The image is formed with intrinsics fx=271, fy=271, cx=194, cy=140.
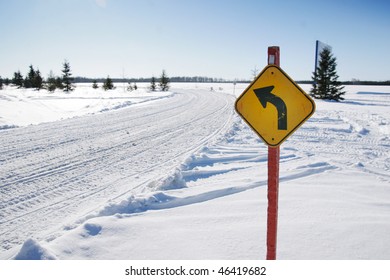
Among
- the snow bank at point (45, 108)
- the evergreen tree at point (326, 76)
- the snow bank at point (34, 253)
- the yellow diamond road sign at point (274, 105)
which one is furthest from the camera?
the evergreen tree at point (326, 76)

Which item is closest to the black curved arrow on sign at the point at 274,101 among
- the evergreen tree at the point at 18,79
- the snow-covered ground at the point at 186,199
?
the snow-covered ground at the point at 186,199

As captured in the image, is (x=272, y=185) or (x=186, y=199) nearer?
(x=272, y=185)

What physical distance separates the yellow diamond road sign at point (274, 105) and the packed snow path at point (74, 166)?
2751 millimetres

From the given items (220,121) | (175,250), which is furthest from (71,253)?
(220,121)

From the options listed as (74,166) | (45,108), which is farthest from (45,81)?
(74,166)

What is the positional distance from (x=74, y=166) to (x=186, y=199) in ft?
9.42

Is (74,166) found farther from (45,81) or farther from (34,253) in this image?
(45,81)

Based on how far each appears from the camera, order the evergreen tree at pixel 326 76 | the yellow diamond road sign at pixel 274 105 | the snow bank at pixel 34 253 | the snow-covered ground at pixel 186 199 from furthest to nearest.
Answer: the evergreen tree at pixel 326 76 < the snow-covered ground at pixel 186 199 < the snow bank at pixel 34 253 < the yellow diamond road sign at pixel 274 105

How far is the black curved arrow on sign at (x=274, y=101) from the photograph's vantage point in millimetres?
1930

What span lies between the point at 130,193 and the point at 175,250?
175 centimetres

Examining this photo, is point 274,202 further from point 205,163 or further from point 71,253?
point 205,163

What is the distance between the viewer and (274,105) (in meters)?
1.94

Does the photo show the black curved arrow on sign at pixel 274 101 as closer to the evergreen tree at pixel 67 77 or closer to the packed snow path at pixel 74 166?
the packed snow path at pixel 74 166

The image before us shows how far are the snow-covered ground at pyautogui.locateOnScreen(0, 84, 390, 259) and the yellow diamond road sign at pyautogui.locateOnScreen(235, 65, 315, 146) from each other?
4.64 feet
